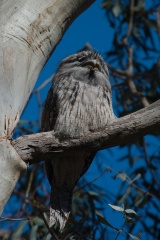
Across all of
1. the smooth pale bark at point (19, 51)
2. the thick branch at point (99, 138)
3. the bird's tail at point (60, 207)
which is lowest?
the bird's tail at point (60, 207)

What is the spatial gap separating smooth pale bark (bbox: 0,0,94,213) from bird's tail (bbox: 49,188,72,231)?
935 millimetres

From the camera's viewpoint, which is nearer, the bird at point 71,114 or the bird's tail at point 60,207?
the bird at point 71,114

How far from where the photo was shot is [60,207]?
3.43 metres

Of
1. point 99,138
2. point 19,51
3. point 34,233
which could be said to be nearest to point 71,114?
point 99,138

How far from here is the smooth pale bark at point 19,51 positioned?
246 centimetres

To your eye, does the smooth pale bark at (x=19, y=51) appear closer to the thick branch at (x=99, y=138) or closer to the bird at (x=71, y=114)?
the thick branch at (x=99, y=138)

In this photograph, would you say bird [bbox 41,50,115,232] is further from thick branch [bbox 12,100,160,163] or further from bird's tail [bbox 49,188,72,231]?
thick branch [bbox 12,100,160,163]

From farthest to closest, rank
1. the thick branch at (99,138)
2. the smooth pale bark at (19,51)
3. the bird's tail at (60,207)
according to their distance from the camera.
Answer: the bird's tail at (60,207), the thick branch at (99,138), the smooth pale bark at (19,51)

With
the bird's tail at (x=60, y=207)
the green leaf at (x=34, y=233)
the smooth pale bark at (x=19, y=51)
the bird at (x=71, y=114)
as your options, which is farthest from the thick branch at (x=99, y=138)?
the green leaf at (x=34, y=233)

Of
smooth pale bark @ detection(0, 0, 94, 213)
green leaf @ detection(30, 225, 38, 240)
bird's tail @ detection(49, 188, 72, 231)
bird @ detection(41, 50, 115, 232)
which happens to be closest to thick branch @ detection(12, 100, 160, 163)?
smooth pale bark @ detection(0, 0, 94, 213)

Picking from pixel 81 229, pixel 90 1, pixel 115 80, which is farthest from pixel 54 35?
pixel 115 80

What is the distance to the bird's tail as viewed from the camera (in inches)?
132

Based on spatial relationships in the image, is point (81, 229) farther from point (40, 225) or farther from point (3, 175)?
point (3, 175)

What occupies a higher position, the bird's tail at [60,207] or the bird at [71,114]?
the bird at [71,114]
